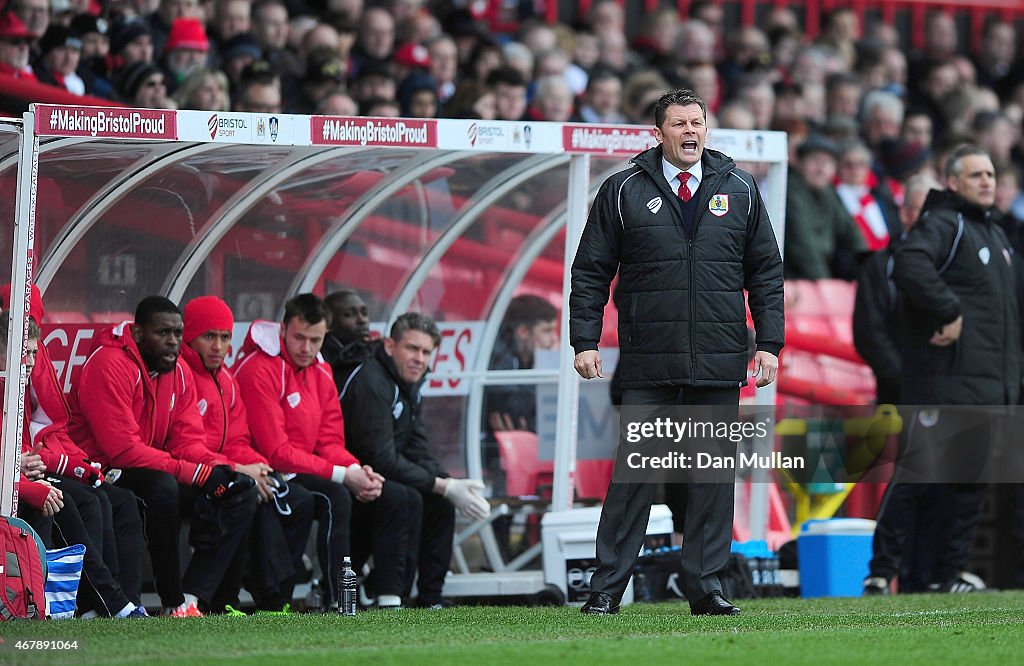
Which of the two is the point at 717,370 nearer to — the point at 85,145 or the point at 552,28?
the point at 85,145

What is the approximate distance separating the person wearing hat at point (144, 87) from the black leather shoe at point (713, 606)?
4751 mm

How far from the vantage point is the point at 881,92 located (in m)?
16.2

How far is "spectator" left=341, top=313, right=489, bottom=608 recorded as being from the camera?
31.4 feet

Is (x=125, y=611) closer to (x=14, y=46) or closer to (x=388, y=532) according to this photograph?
(x=388, y=532)

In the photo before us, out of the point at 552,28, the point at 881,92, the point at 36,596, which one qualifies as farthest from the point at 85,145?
the point at 881,92

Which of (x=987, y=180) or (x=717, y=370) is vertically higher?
(x=987, y=180)

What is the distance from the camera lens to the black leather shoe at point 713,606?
25.3 ft

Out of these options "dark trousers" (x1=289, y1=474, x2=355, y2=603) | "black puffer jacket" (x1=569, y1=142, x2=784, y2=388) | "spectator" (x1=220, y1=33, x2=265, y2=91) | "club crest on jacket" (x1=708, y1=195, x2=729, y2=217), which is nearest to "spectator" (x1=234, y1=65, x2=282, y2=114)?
"spectator" (x1=220, y1=33, x2=265, y2=91)

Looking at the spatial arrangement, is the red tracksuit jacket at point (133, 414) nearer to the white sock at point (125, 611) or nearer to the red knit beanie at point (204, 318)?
the red knit beanie at point (204, 318)

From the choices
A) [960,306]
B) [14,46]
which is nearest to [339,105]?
[14,46]

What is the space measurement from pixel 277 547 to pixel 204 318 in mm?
1206

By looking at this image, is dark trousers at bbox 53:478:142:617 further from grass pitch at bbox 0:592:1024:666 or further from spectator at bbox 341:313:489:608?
spectator at bbox 341:313:489:608

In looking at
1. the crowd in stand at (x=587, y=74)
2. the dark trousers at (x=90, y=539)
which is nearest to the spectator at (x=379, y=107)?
the crowd in stand at (x=587, y=74)

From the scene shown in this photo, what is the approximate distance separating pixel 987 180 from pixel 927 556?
6.96ft
